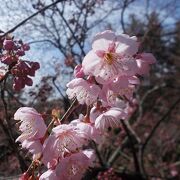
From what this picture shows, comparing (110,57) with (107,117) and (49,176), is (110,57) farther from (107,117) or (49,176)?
(49,176)

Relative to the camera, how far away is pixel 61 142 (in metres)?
1.46

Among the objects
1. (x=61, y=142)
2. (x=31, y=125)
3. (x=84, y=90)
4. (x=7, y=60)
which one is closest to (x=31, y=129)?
(x=31, y=125)

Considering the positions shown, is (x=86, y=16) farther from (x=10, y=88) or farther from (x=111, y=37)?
(x=111, y=37)

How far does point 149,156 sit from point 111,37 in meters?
7.18

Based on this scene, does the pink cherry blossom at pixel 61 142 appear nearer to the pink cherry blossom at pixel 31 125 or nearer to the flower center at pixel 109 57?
the pink cherry blossom at pixel 31 125

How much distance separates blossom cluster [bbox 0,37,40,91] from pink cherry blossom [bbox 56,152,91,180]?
1.72 feet

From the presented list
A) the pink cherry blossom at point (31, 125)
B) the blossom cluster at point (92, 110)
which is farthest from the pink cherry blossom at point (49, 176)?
the pink cherry blossom at point (31, 125)

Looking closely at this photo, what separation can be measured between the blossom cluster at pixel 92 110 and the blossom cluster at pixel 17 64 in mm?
359

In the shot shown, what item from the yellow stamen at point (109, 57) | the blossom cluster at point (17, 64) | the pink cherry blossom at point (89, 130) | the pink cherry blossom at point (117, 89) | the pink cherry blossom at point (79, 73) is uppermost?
the blossom cluster at point (17, 64)

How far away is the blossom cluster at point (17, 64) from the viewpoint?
1.87m

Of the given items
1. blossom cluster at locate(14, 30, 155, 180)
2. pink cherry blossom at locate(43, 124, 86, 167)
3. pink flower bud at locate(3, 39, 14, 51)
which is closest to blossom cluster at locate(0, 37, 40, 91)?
pink flower bud at locate(3, 39, 14, 51)

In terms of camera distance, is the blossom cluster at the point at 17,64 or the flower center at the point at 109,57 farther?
the blossom cluster at the point at 17,64

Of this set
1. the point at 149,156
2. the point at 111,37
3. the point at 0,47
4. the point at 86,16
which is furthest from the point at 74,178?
the point at 149,156

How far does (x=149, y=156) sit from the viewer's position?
27.4ft
